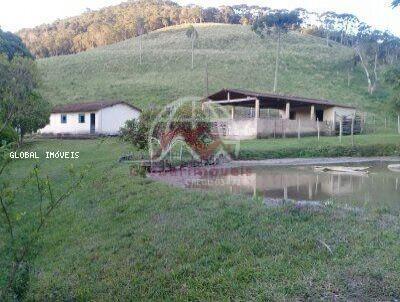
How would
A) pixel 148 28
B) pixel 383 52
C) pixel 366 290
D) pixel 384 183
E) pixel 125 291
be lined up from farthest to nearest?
pixel 148 28 → pixel 383 52 → pixel 384 183 → pixel 125 291 → pixel 366 290

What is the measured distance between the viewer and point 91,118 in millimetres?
34500

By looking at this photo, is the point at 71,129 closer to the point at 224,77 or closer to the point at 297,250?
the point at 224,77

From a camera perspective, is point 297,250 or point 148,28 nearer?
point 297,250

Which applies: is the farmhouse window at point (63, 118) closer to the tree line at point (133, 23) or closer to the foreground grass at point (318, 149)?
the foreground grass at point (318, 149)

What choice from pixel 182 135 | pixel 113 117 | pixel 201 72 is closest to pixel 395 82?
pixel 182 135

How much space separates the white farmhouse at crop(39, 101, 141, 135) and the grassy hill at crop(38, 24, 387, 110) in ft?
21.9

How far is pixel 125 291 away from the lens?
210 inches

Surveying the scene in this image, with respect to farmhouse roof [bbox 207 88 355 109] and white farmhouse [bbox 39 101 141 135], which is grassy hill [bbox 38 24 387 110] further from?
farmhouse roof [bbox 207 88 355 109]

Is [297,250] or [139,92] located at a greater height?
[139,92]

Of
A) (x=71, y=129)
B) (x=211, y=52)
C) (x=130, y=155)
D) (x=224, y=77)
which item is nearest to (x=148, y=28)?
(x=211, y=52)

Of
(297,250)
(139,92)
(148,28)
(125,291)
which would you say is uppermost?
(148,28)

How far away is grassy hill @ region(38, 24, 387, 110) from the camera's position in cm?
4759

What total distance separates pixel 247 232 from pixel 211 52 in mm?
62883

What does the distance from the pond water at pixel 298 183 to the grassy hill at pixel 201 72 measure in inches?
1080
